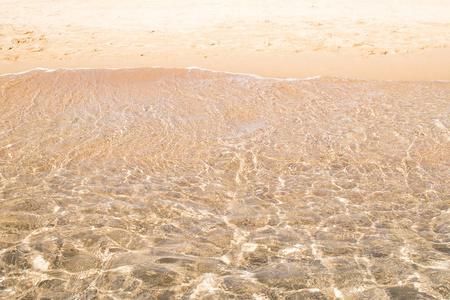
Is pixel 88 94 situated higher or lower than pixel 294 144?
higher

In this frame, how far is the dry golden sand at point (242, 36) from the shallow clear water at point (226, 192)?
3.88 ft

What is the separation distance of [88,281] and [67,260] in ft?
1.01

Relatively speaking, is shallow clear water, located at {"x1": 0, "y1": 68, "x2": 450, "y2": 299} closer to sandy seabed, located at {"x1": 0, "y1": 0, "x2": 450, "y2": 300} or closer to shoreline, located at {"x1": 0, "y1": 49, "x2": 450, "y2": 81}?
sandy seabed, located at {"x1": 0, "y1": 0, "x2": 450, "y2": 300}

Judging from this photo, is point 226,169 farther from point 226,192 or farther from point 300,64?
point 300,64

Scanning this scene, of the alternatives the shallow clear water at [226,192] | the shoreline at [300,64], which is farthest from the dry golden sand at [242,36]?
the shallow clear water at [226,192]

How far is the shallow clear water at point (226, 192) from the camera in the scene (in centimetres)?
250

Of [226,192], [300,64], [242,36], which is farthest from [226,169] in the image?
[242,36]

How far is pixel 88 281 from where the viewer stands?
248 centimetres

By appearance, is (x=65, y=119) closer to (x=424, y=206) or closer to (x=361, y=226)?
(x=361, y=226)

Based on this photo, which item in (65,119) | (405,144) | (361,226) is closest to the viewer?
(361,226)

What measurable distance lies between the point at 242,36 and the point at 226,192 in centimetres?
609

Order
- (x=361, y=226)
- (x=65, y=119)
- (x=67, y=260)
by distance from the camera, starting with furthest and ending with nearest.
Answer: (x=65, y=119) < (x=361, y=226) < (x=67, y=260)

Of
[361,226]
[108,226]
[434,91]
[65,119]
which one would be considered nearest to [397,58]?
[434,91]

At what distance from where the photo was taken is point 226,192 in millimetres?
3572
